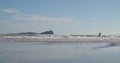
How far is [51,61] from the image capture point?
14.9 m

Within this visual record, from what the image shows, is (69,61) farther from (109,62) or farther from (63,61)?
(109,62)

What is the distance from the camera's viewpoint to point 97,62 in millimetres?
14531

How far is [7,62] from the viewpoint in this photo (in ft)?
47.5

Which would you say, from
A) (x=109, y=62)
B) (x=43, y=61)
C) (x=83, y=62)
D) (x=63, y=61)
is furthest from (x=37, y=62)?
(x=109, y=62)

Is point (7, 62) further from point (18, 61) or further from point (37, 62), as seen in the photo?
point (37, 62)

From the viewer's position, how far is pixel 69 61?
14.8 metres

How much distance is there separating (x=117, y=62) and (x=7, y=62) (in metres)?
6.24

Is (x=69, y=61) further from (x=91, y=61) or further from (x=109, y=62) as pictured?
(x=109, y=62)

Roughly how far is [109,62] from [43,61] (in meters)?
3.78

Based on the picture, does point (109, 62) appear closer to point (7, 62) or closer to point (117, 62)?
point (117, 62)

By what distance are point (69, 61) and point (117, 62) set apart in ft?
9.00

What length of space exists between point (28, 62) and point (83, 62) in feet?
10.1

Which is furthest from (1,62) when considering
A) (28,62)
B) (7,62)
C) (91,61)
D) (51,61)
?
(91,61)

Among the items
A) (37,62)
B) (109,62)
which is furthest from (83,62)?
(37,62)
